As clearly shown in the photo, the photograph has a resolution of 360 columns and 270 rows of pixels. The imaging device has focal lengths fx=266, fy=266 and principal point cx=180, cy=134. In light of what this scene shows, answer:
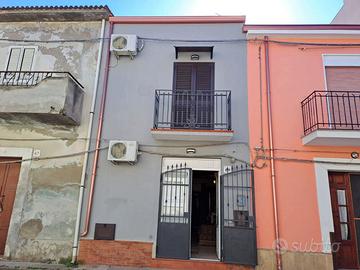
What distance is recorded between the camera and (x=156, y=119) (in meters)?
7.46

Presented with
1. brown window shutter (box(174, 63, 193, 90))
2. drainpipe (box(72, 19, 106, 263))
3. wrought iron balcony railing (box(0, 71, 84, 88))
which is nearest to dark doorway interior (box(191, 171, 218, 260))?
brown window shutter (box(174, 63, 193, 90))

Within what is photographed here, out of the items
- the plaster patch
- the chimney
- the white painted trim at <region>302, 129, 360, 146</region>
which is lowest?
the plaster patch

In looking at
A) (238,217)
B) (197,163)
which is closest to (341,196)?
(238,217)

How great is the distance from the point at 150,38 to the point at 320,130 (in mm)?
5456

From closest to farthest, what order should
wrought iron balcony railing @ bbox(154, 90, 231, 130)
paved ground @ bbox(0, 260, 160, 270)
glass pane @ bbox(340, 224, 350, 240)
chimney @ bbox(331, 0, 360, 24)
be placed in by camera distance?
paved ground @ bbox(0, 260, 160, 270), glass pane @ bbox(340, 224, 350, 240), wrought iron balcony railing @ bbox(154, 90, 231, 130), chimney @ bbox(331, 0, 360, 24)

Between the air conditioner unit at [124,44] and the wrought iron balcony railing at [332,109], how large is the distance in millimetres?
5039

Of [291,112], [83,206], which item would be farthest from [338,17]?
[83,206]

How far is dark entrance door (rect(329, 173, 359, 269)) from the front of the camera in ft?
21.4

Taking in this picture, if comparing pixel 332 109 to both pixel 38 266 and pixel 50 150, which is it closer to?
pixel 50 150

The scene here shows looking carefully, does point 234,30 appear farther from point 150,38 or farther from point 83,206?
point 83,206

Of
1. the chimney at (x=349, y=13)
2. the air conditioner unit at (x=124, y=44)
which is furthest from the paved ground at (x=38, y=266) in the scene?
the chimney at (x=349, y=13)

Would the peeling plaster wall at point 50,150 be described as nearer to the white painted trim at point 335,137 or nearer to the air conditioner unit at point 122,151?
the air conditioner unit at point 122,151

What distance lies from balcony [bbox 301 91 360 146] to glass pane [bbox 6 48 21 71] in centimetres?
858

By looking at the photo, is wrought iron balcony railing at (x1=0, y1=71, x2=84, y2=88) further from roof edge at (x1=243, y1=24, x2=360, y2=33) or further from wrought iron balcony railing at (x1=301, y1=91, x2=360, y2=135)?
wrought iron balcony railing at (x1=301, y1=91, x2=360, y2=135)
